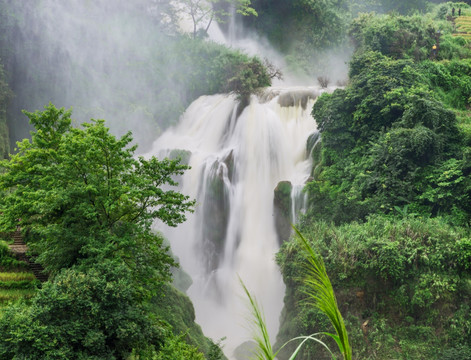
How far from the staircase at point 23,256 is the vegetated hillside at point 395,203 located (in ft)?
28.2

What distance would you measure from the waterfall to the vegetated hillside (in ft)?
10.1

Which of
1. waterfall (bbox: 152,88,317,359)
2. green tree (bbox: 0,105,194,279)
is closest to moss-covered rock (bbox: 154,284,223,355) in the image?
green tree (bbox: 0,105,194,279)

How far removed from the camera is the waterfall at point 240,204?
20094 millimetres

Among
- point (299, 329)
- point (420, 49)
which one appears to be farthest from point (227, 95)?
point (299, 329)

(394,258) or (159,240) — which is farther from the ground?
(159,240)

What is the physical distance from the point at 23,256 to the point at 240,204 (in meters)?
11.0

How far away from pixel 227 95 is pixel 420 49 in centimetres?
1309

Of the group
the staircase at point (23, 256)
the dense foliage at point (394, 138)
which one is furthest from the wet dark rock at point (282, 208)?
the staircase at point (23, 256)

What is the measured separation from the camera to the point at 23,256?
14.7 m

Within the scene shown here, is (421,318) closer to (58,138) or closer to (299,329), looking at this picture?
(299,329)

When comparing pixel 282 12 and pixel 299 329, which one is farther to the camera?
pixel 282 12

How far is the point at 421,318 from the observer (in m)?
12.8

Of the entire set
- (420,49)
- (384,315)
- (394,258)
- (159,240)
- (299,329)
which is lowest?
(299,329)

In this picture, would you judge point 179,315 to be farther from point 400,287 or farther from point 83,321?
point 400,287
